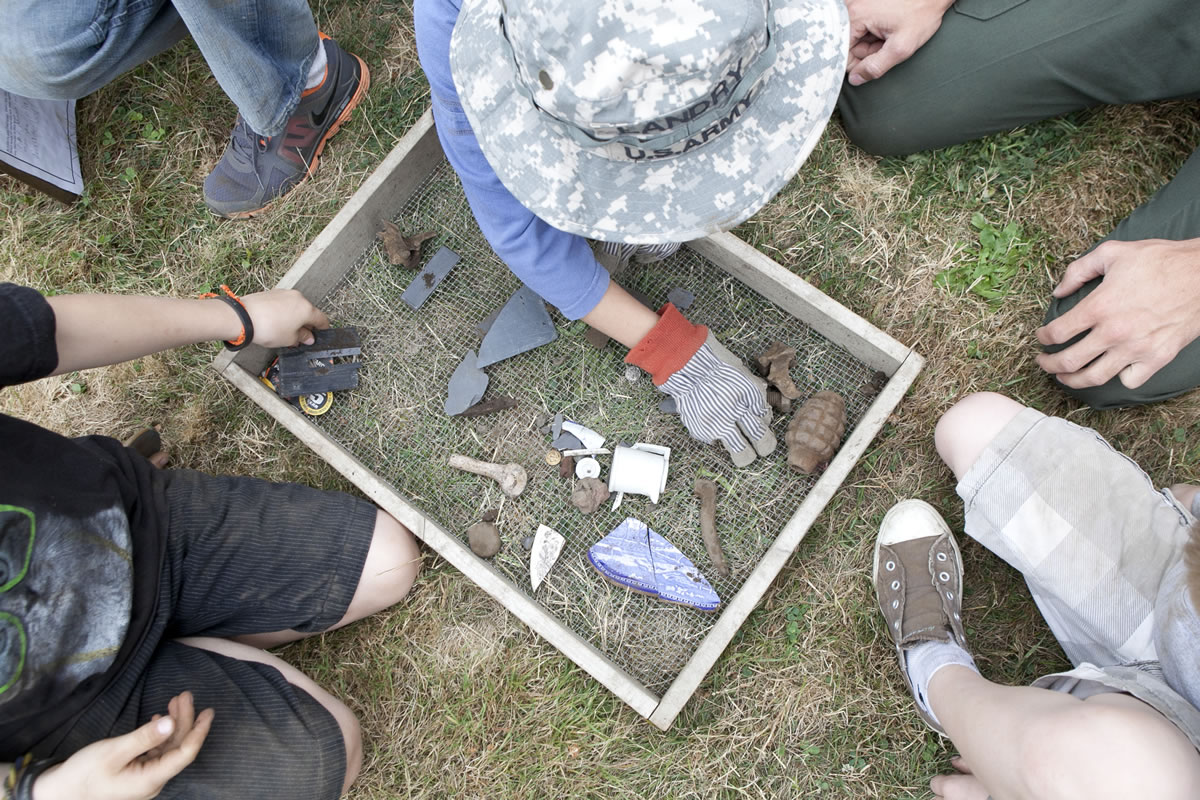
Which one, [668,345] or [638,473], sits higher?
[668,345]

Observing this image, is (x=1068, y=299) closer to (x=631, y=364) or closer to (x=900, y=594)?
(x=900, y=594)

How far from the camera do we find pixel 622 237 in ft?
3.78

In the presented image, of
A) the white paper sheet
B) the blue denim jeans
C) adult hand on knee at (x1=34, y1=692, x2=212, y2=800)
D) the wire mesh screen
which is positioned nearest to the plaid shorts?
the wire mesh screen

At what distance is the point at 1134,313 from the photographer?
1533mm

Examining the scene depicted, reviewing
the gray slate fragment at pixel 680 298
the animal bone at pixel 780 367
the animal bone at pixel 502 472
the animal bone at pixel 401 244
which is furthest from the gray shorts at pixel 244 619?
the animal bone at pixel 780 367

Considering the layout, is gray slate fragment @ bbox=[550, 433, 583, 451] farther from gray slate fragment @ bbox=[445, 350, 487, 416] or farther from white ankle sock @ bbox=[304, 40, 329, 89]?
white ankle sock @ bbox=[304, 40, 329, 89]

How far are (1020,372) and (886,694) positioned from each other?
2.92 ft

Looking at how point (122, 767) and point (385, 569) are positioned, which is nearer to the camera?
point (122, 767)

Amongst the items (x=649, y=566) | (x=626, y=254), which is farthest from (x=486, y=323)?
(x=649, y=566)

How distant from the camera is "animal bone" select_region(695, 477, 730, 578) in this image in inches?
69.5

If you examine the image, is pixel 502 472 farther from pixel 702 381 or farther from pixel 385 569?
pixel 702 381

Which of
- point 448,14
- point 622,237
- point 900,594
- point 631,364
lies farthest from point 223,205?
point 900,594

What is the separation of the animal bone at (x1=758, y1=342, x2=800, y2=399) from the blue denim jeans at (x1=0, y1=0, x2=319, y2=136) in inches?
55.3

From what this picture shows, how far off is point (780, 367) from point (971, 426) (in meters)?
0.45
